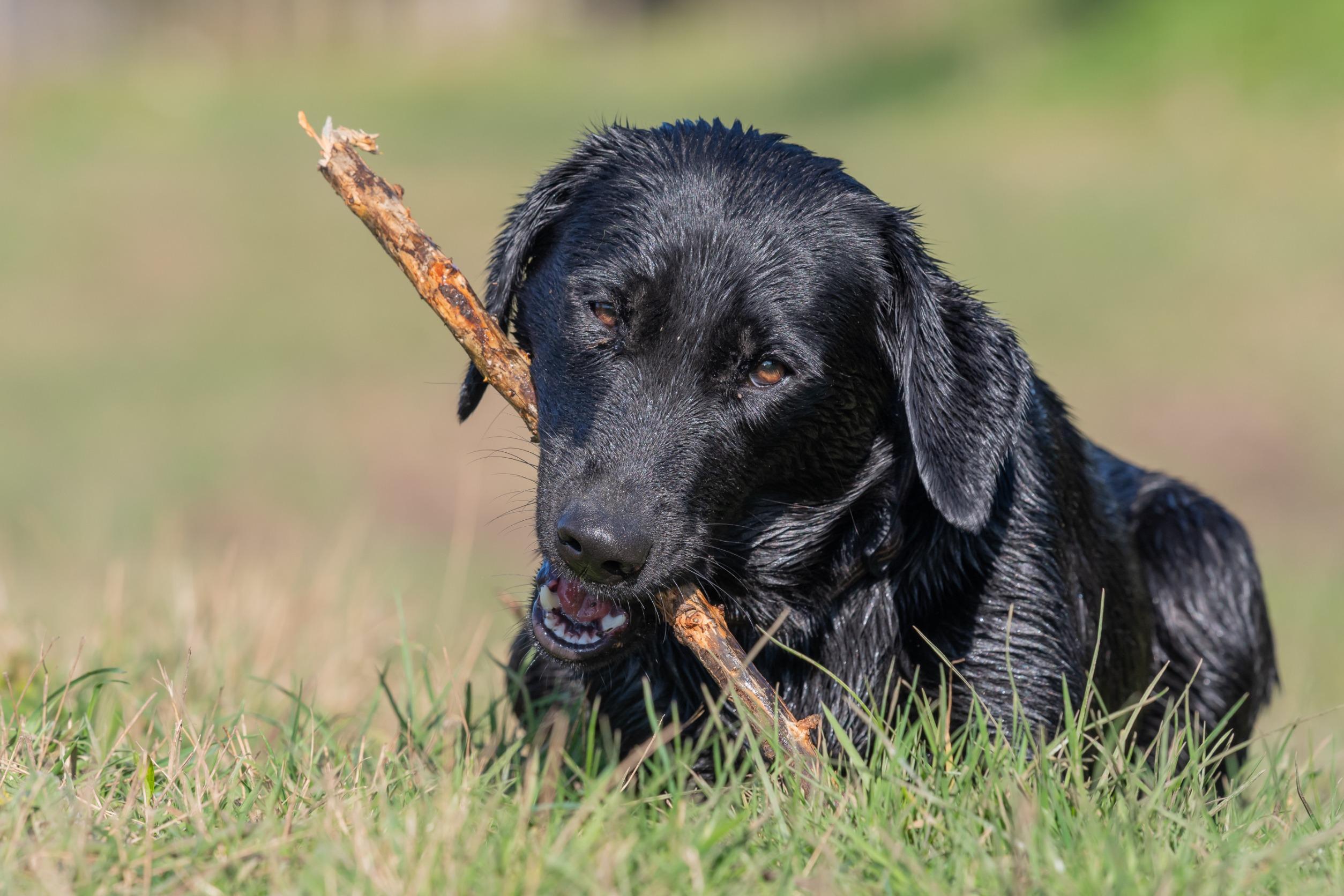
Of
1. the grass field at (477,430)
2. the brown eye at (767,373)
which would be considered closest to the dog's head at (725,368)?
the brown eye at (767,373)

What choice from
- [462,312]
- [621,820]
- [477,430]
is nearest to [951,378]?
[462,312]

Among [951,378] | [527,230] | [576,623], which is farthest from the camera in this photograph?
[527,230]

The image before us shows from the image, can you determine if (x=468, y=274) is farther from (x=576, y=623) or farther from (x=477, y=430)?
(x=576, y=623)

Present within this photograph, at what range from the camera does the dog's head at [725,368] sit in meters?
2.91

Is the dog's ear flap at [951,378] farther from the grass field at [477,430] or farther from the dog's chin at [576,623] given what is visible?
the dog's chin at [576,623]

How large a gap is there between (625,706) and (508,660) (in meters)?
0.48

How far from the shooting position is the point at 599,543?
8.93 feet

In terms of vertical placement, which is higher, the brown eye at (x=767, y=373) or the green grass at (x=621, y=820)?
the brown eye at (x=767, y=373)

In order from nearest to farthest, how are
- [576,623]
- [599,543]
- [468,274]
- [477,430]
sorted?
[599,543] < [576,623] < [477,430] < [468,274]

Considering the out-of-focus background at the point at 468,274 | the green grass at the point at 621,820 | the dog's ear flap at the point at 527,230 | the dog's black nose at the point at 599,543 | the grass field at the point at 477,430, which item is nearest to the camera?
the green grass at the point at 621,820

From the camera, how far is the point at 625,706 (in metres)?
3.39

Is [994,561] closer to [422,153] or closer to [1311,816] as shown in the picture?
[1311,816]

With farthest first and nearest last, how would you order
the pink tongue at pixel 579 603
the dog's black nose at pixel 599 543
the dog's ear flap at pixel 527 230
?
the dog's ear flap at pixel 527 230
the pink tongue at pixel 579 603
the dog's black nose at pixel 599 543

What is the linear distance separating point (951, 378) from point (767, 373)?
1.38ft
